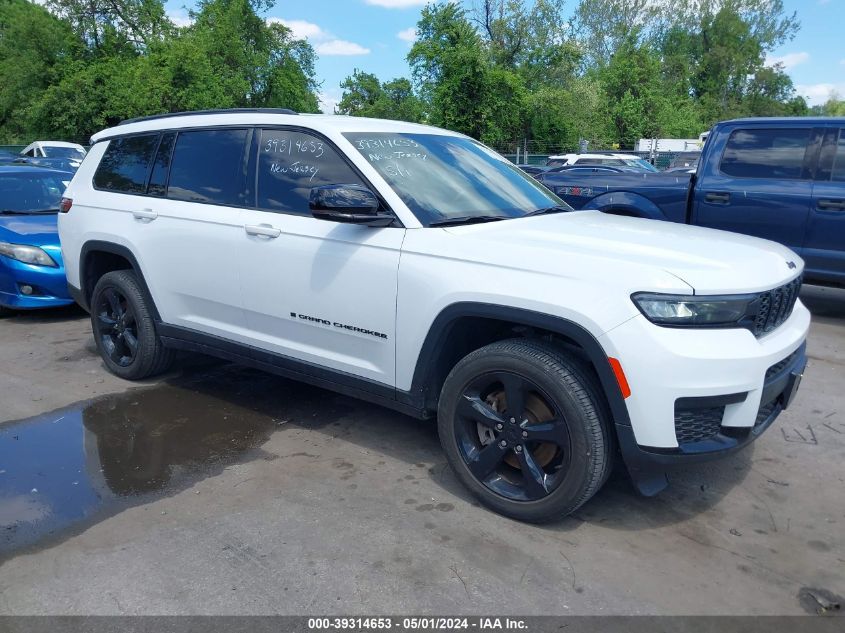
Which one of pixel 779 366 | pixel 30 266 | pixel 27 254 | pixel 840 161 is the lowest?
pixel 30 266

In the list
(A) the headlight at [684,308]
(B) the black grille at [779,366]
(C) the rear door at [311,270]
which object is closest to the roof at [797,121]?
(B) the black grille at [779,366]

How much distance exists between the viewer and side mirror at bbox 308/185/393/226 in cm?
335

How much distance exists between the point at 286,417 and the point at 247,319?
747 millimetres

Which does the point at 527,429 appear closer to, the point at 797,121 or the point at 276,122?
the point at 276,122

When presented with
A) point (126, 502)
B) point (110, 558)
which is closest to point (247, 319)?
point (126, 502)

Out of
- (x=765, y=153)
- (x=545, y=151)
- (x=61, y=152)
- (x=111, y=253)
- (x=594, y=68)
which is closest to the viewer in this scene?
(x=111, y=253)

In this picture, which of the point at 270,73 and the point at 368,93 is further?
the point at 368,93

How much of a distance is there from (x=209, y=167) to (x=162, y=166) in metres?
0.51

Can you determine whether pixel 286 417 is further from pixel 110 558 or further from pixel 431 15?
pixel 431 15

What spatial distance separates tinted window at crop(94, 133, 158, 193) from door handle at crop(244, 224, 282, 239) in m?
1.26

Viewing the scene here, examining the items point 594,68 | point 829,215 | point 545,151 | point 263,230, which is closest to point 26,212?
point 263,230

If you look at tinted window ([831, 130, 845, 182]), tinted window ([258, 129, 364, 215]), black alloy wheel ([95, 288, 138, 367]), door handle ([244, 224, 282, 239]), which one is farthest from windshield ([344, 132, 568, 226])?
tinted window ([831, 130, 845, 182])

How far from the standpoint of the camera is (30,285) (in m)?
6.76

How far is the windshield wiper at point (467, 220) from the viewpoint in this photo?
349 centimetres
